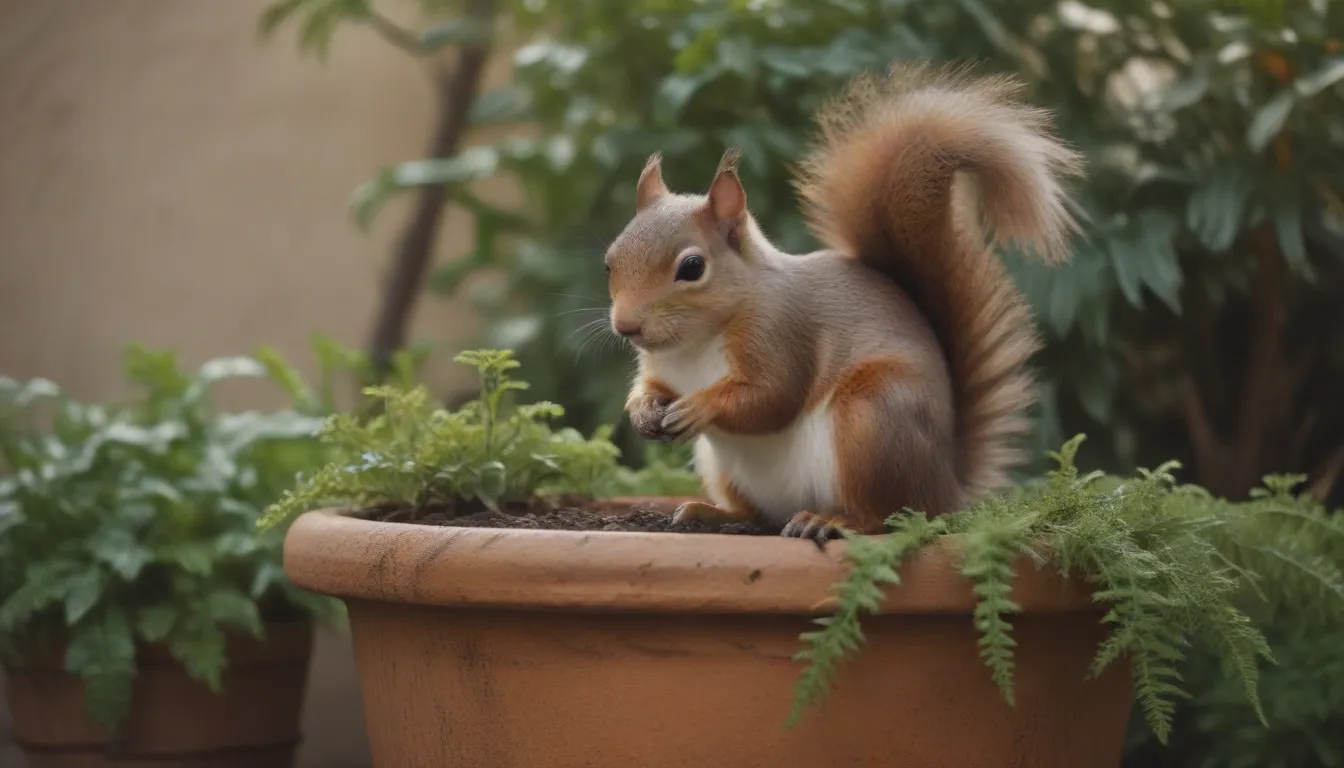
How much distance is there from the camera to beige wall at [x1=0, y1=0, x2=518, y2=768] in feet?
9.26

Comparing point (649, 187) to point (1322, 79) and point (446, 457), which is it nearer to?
point (446, 457)

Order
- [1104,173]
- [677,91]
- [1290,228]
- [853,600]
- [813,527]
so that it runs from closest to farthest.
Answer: [853,600], [813,527], [1290,228], [677,91], [1104,173]

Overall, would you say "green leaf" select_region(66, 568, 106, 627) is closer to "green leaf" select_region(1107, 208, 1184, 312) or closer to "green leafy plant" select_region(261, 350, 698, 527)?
"green leafy plant" select_region(261, 350, 698, 527)

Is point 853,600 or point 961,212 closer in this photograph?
point 853,600

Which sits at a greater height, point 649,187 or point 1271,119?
point 649,187

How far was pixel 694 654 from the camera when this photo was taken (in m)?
1.09

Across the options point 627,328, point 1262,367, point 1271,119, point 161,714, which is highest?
point 627,328

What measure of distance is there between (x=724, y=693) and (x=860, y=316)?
355mm

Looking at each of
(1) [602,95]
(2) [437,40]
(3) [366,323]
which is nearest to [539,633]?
(1) [602,95]

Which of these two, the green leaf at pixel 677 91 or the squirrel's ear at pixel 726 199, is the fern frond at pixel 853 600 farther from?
the green leaf at pixel 677 91

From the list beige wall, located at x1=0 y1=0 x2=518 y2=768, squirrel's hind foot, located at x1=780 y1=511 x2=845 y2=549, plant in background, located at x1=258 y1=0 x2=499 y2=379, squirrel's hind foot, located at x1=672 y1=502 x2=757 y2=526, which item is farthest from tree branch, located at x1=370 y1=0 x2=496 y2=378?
squirrel's hind foot, located at x1=780 y1=511 x2=845 y2=549

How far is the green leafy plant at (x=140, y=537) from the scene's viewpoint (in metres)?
1.72

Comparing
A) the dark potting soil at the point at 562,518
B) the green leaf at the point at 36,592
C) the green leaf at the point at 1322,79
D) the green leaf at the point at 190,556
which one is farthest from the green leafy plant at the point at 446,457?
the green leaf at the point at 1322,79

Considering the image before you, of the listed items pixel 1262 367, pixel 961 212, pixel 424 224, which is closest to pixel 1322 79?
pixel 1262 367
